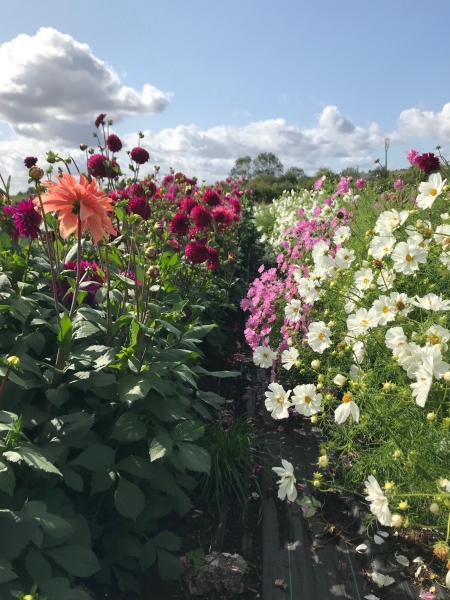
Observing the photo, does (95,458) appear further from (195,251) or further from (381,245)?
(381,245)

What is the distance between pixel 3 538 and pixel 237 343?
111 inches

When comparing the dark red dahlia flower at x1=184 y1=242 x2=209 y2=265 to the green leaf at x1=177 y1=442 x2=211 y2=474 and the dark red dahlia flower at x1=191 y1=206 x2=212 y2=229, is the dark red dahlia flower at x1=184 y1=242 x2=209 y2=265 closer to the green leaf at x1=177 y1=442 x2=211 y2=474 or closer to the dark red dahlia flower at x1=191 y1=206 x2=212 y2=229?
the dark red dahlia flower at x1=191 y1=206 x2=212 y2=229

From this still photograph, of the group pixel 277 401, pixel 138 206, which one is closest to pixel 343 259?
pixel 277 401

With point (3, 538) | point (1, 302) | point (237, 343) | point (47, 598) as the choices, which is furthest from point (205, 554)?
point (237, 343)

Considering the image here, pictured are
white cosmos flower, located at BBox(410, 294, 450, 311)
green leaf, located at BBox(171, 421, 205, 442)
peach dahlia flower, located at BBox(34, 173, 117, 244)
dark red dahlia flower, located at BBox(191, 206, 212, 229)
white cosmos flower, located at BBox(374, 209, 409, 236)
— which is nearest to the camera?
peach dahlia flower, located at BBox(34, 173, 117, 244)

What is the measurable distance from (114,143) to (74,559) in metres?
2.19

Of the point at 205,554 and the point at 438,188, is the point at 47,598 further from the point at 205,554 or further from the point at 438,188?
the point at 438,188

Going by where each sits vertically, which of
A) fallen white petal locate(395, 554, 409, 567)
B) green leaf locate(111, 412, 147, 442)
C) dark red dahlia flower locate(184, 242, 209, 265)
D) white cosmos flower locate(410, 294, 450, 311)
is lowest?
fallen white petal locate(395, 554, 409, 567)

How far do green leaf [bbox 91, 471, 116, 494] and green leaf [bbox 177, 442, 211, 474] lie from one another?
230 mm

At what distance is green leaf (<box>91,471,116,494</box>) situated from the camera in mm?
1536

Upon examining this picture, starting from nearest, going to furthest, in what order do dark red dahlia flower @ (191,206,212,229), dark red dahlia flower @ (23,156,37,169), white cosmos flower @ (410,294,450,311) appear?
white cosmos flower @ (410,294,450,311)
dark red dahlia flower @ (23,156,37,169)
dark red dahlia flower @ (191,206,212,229)

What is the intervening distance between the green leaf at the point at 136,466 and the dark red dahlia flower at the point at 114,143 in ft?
Result: 6.10

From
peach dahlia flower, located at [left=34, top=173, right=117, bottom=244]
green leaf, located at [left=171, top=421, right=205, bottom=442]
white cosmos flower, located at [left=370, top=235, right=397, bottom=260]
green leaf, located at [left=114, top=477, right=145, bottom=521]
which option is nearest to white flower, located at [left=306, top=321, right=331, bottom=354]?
white cosmos flower, located at [left=370, top=235, right=397, bottom=260]

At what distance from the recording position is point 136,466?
1585mm
